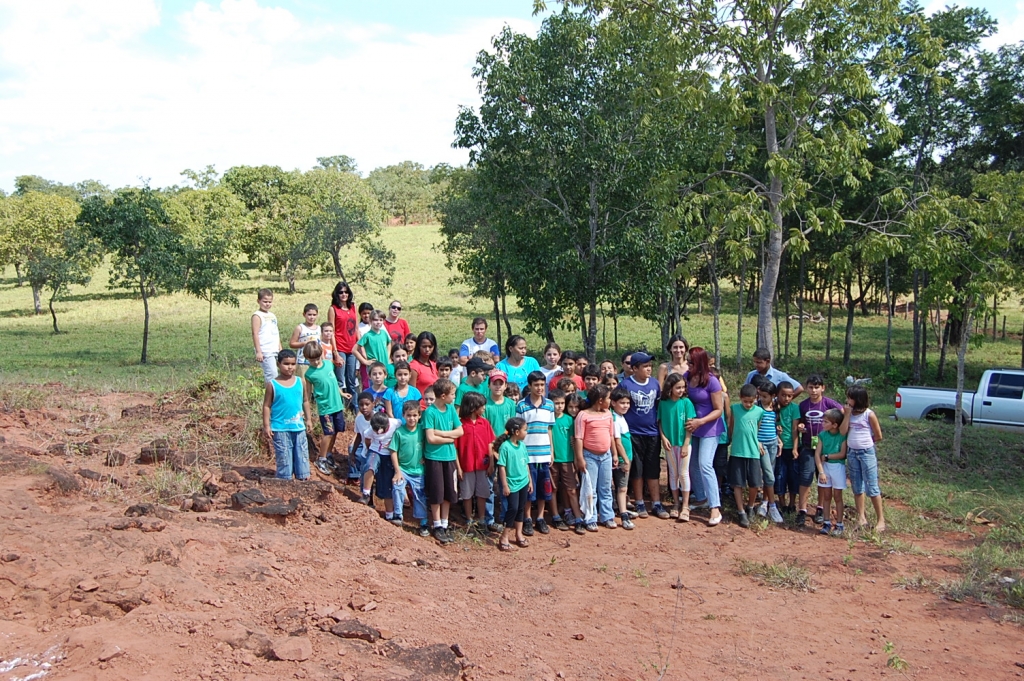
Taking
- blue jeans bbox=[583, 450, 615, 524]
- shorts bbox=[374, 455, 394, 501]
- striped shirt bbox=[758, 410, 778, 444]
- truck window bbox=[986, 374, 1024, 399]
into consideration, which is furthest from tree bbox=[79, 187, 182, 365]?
truck window bbox=[986, 374, 1024, 399]

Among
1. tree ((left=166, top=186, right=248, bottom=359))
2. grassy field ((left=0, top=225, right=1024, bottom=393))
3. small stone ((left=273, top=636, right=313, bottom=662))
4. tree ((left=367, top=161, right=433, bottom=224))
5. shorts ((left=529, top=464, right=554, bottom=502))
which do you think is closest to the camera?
small stone ((left=273, top=636, right=313, bottom=662))

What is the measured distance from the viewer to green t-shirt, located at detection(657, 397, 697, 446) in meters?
8.38

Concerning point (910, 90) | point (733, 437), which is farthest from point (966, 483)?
point (910, 90)

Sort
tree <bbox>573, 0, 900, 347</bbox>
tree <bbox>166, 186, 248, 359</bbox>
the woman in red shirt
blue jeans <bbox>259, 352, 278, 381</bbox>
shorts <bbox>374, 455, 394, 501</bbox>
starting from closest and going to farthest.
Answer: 1. shorts <bbox>374, 455, 394, 501</bbox>
2. blue jeans <bbox>259, 352, 278, 381</bbox>
3. the woman in red shirt
4. tree <bbox>573, 0, 900, 347</bbox>
5. tree <bbox>166, 186, 248, 359</bbox>

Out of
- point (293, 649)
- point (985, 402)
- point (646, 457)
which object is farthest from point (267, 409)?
point (985, 402)

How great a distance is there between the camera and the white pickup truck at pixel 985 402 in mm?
14211

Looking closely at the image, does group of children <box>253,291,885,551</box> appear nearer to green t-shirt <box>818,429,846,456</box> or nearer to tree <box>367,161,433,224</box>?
green t-shirt <box>818,429,846,456</box>

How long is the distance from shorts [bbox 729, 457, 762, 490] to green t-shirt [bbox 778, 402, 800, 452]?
1.41 ft

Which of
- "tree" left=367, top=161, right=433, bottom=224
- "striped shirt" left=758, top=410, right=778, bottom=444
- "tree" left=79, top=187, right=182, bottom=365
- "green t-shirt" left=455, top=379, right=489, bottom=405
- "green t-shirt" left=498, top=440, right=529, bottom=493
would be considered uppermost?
"tree" left=367, top=161, right=433, bottom=224

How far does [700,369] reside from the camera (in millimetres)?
8430

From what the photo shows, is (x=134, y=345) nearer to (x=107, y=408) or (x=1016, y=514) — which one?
(x=107, y=408)

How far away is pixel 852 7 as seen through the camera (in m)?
12.7

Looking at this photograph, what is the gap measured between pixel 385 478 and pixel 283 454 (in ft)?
3.23

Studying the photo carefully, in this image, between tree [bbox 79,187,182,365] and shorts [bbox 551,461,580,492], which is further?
tree [bbox 79,187,182,365]
